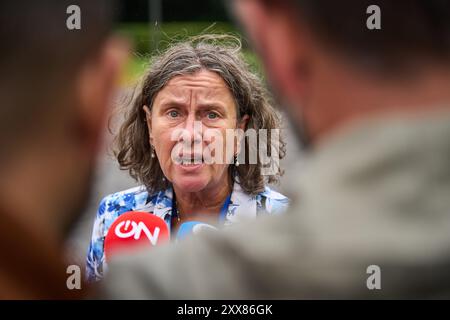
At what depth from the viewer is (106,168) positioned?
1.44m

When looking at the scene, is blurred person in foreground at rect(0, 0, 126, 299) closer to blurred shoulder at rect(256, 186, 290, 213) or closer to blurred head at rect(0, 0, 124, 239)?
blurred head at rect(0, 0, 124, 239)

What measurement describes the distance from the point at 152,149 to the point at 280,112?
0.98ft

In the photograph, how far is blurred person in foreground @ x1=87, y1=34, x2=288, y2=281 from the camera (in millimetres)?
1488

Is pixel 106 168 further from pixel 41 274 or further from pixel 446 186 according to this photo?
pixel 446 186

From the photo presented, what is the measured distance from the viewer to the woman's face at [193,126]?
1.49 metres

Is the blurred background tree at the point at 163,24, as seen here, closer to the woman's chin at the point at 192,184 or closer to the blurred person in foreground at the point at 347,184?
the woman's chin at the point at 192,184

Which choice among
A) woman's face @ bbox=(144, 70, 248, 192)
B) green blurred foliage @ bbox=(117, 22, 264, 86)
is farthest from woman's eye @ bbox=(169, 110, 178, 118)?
green blurred foliage @ bbox=(117, 22, 264, 86)

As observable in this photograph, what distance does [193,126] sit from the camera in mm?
1492

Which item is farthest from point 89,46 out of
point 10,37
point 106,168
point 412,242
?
point 106,168

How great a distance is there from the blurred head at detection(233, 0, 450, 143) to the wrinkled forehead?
30.2 inches

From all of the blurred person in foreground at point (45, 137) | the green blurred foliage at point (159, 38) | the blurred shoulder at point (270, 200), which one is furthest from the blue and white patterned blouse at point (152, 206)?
the blurred person in foreground at point (45, 137)

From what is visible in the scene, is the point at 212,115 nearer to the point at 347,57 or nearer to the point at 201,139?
the point at 201,139

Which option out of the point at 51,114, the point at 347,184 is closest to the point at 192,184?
the point at 51,114
